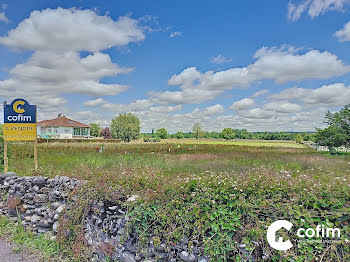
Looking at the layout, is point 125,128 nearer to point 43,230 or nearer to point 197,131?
point 197,131

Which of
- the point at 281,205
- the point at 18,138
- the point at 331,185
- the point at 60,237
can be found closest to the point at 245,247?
the point at 281,205

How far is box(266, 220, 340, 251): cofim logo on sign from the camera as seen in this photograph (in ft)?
7.39

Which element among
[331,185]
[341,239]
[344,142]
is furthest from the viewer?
[344,142]

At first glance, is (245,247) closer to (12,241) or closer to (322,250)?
(322,250)

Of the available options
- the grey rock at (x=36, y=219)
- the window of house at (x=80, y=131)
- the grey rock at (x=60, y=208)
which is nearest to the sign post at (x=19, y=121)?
the grey rock at (x=36, y=219)

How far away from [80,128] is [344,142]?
53.3m

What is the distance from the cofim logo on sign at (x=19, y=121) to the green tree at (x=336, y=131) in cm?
2863

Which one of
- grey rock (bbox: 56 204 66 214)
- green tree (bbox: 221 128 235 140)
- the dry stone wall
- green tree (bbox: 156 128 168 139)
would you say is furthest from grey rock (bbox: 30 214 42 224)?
green tree (bbox: 156 128 168 139)

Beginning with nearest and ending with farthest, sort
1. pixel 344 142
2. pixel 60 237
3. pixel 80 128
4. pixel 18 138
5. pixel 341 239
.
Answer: pixel 341 239, pixel 60 237, pixel 18 138, pixel 344 142, pixel 80 128

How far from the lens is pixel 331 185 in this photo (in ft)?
8.38

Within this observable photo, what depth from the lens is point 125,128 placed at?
56.8 metres

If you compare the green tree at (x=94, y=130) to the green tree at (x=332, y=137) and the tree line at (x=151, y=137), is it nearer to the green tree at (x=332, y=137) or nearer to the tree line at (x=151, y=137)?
the tree line at (x=151, y=137)

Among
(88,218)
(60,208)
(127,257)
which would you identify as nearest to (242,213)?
(127,257)

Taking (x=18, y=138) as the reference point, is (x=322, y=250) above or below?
below
